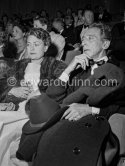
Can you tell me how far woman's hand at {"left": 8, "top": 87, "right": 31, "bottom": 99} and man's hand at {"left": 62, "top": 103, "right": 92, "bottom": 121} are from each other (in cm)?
87

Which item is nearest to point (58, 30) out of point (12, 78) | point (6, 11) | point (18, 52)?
point (18, 52)

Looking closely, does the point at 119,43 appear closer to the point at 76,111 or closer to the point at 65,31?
the point at 76,111

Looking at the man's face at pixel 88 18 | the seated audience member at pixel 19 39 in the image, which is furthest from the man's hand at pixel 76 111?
the man's face at pixel 88 18

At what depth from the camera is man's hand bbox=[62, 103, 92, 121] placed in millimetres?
1687

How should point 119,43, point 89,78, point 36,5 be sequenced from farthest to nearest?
point 36,5, point 119,43, point 89,78

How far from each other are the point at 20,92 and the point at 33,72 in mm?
262

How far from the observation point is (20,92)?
2.58 m

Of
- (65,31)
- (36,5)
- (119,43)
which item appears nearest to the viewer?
(119,43)

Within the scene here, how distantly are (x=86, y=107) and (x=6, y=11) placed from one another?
1094 cm

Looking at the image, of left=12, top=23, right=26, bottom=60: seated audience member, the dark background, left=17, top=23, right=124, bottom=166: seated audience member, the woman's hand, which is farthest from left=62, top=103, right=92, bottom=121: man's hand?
the dark background

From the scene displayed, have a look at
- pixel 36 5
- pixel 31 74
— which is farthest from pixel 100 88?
pixel 36 5

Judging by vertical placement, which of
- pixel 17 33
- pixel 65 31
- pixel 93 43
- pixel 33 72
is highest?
pixel 93 43

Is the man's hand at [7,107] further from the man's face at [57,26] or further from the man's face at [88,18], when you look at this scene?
the man's face at [88,18]

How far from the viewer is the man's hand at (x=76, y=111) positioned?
1687 millimetres
